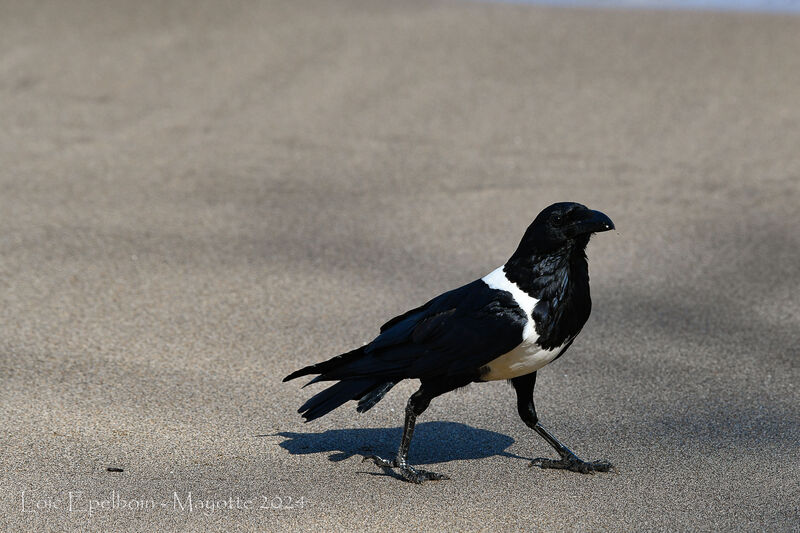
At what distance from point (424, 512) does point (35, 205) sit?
14.8 feet

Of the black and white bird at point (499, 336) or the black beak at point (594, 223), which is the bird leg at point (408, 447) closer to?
the black and white bird at point (499, 336)

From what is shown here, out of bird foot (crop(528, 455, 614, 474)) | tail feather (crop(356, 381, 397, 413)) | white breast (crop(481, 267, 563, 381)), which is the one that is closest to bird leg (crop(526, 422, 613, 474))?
bird foot (crop(528, 455, 614, 474))

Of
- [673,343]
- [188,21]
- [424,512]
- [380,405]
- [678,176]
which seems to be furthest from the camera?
[188,21]

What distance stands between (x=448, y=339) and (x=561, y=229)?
0.60 metres

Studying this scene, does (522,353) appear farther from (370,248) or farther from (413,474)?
(370,248)

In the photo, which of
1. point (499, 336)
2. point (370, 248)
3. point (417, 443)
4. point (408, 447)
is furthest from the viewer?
point (370, 248)

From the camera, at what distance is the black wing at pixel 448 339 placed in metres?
3.64

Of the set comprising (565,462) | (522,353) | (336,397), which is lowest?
(565,462)

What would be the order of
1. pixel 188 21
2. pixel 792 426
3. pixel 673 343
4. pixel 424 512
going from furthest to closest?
1. pixel 188 21
2. pixel 673 343
3. pixel 792 426
4. pixel 424 512

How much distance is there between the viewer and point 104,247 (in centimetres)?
632

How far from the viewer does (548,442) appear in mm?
3930

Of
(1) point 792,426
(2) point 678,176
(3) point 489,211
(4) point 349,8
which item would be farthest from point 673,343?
(4) point 349,8

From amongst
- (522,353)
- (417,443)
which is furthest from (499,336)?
(417,443)

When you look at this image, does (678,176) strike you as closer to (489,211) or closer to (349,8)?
(489,211)
